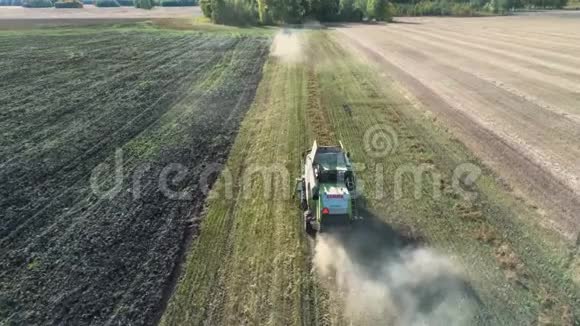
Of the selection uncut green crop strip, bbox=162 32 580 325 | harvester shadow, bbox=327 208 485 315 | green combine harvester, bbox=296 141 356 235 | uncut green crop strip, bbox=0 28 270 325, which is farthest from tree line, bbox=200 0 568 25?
harvester shadow, bbox=327 208 485 315

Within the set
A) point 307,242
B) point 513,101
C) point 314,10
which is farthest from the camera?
point 314,10

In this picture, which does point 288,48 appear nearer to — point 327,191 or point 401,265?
point 327,191

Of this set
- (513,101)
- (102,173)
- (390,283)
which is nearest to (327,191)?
(390,283)

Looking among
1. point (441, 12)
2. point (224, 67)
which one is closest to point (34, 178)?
point (224, 67)

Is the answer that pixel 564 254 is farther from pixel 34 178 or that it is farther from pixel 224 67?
pixel 224 67

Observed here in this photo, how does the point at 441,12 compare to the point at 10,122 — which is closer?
the point at 10,122

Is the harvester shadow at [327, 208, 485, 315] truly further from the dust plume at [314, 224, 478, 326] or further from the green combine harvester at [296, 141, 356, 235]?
the green combine harvester at [296, 141, 356, 235]
